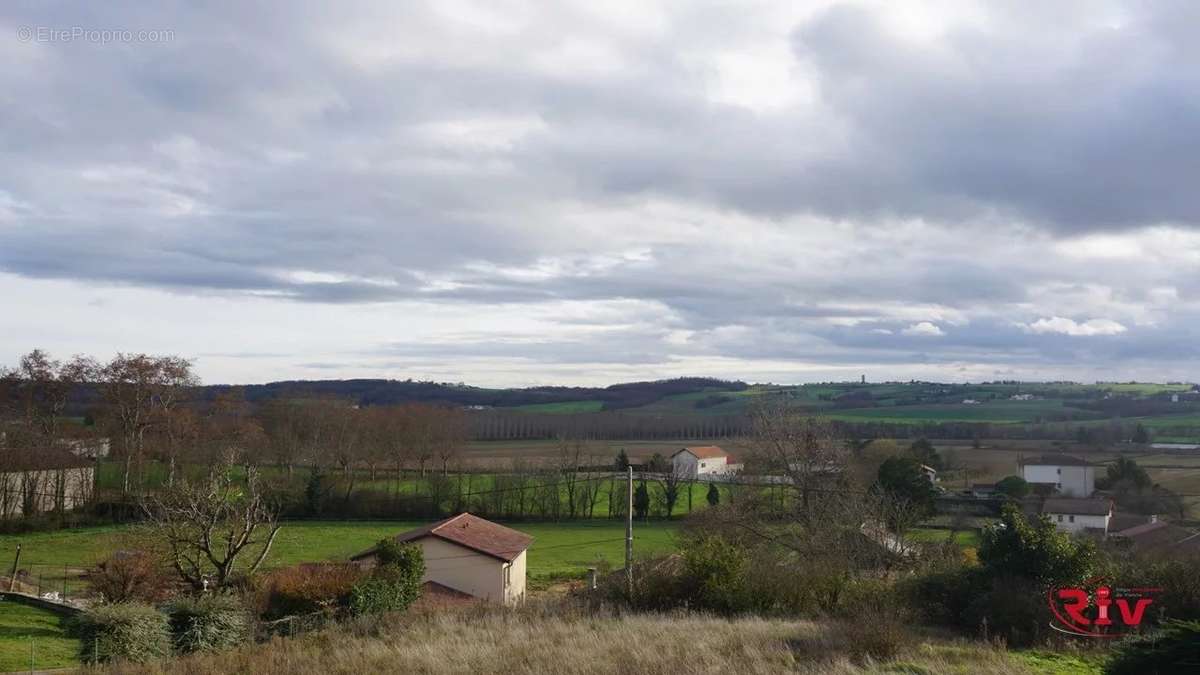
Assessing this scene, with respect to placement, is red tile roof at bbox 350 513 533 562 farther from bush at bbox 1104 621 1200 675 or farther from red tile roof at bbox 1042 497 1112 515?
red tile roof at bbox 1042 497 1112 515

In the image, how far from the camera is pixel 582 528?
5378 centimetres

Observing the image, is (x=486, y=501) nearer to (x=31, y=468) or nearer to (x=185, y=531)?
(x=31, y=468)

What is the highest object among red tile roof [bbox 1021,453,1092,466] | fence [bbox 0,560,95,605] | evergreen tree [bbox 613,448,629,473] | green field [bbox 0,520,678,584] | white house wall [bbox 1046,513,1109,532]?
red tile roof [bbox 1021,453,1092,466]

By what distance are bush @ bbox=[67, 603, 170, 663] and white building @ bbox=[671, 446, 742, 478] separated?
48.4 metres

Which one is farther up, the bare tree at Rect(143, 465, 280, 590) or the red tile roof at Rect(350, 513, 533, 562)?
the bare tree at Rect(143, 465, 280, 590)

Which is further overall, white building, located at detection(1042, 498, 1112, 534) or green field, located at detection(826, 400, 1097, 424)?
green field, located at detection(826, 400, 1097, 424)

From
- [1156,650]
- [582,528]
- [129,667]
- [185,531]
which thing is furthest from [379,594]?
→ [582,528]

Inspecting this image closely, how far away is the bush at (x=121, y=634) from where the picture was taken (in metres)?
17.3

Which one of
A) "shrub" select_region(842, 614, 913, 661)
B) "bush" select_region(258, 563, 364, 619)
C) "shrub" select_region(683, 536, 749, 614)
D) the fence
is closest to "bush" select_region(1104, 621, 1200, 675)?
"shrub" select_region(842, 614, 913, 661)

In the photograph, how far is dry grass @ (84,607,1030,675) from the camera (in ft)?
42.8

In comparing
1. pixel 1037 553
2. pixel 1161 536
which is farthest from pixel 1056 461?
pixel 1037 553

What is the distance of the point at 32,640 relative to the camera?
67.1ft

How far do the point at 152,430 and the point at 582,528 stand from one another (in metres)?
26.4

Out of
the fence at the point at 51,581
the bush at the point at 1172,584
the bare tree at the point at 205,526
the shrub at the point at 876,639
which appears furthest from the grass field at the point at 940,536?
the fence at the point at 51,581
